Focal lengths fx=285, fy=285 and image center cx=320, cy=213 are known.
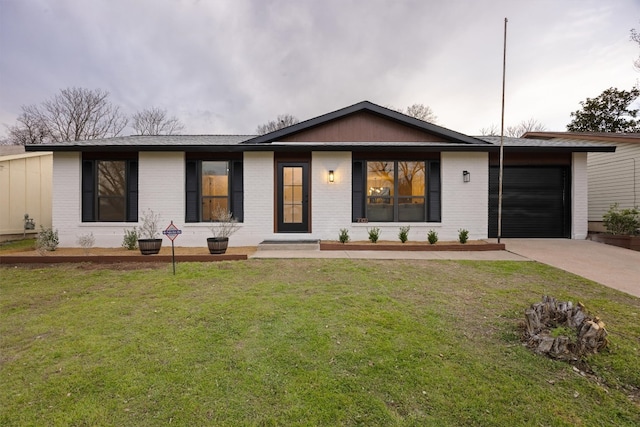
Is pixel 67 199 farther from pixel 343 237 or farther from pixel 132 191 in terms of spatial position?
pixel 343 237

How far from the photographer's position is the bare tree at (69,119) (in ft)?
72.1

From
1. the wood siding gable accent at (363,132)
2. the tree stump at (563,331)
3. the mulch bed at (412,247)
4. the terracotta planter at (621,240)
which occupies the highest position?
the wood siding gable accent at (363,132)

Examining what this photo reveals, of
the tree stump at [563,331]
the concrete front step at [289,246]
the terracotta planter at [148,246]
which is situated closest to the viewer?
the tree stump at [563,331]

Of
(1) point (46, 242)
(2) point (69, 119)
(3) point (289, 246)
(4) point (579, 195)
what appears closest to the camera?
(1) point (46, 242)

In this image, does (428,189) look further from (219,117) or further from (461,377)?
(219,117)

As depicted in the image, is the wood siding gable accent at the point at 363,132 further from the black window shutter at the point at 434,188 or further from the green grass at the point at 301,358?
the green grass at the point at 301,358

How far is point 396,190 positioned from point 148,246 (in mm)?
7109

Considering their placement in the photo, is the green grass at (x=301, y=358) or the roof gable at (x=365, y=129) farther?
the roof gable at (x=365, y=129)

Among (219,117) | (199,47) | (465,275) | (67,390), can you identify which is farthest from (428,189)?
(219,117)

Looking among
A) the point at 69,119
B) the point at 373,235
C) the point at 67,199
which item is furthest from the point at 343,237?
the point at 69,119

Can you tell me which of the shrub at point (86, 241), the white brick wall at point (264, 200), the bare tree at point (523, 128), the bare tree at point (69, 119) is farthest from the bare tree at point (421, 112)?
the bare tree at point (69, 119)

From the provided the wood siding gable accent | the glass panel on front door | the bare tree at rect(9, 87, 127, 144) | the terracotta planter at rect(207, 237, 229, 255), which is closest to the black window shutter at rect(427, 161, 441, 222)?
the wood siding gable accent

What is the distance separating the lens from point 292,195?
8.97 metres

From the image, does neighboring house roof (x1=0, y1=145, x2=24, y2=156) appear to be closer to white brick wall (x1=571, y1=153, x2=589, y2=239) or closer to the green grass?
the green grass
